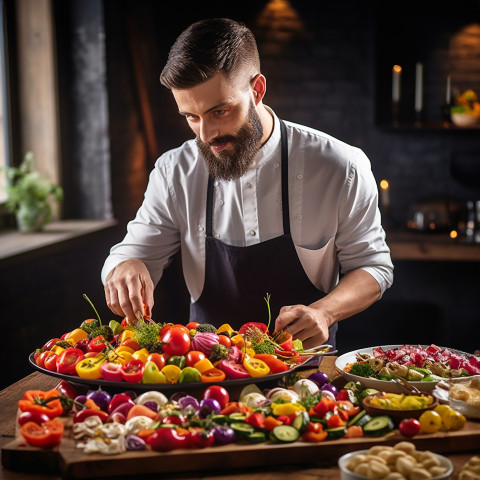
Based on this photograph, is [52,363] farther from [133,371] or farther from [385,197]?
[385,197]

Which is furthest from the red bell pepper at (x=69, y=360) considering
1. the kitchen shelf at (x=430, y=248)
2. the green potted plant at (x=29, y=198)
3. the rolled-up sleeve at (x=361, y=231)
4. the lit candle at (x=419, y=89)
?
the lit candle at (x=419, y=89)

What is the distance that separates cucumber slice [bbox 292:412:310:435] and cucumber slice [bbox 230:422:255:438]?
0.09 meters

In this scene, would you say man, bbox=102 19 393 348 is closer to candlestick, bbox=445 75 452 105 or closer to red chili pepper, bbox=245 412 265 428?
red chili pepper, bbox=245 412 265 428

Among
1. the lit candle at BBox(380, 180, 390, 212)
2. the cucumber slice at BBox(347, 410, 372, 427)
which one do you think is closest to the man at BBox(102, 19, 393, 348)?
the cucumber slice at BBox(347, 410, 372, 427)

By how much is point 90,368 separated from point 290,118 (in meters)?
3.63

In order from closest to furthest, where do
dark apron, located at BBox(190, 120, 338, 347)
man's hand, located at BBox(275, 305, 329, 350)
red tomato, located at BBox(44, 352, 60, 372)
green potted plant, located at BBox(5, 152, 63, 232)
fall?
red tomato, located at BBox(44, 352, 60, 372) < man's hand, located at BBox(275, 305, 329, 350) < dark apron, located at BBox(190, 120, 338, 347) < green potted plant, located at BBox(5, 152, 63, 232)

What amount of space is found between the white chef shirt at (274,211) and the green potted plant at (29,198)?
1320 mm

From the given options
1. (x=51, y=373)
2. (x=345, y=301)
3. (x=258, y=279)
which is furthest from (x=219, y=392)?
(x=258, y=279)

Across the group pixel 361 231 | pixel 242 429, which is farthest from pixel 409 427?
pixel 361 231

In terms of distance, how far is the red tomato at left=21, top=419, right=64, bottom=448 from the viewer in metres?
1.44

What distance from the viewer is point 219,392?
1.57 metres

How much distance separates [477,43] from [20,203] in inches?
123

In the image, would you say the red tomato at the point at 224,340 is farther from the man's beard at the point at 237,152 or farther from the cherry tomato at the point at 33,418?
the man's beard at the point at 237,152

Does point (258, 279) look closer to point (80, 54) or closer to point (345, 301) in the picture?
point (345, 301)
